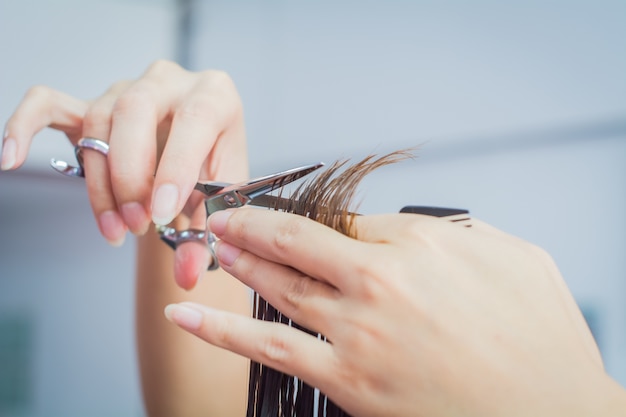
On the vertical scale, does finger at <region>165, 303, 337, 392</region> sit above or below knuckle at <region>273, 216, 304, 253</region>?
below

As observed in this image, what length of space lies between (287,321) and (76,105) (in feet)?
1.22

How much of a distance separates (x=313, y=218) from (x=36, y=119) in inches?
13.3

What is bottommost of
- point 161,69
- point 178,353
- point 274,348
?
point 178,353

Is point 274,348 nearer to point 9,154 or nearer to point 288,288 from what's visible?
point 288,288

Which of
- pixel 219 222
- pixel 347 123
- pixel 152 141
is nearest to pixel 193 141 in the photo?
pixel 152 141

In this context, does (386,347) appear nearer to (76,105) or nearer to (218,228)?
(218,228)

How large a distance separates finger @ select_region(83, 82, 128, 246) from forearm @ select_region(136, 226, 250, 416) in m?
0.17

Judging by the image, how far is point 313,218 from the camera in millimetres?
384

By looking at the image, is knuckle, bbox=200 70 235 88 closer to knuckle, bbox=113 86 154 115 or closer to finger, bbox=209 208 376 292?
knuckle, bbox=113 86 154 115

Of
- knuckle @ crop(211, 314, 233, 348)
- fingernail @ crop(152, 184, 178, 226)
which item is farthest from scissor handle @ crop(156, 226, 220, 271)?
knuckle @ crop(211, 314, 233, 348)

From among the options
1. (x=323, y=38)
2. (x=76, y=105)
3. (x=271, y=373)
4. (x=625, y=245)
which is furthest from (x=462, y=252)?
(x=323, y=38)

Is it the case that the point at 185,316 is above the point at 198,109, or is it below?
below

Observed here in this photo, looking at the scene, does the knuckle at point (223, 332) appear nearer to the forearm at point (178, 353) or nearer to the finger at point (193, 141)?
the finger at point (193, 141)

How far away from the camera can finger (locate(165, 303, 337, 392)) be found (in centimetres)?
31
